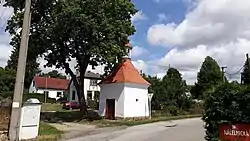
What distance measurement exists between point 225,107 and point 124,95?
22.7 metres

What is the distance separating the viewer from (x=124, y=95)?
3553cm

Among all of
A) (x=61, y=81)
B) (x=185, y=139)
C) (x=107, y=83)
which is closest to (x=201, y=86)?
(x=61, y=81)

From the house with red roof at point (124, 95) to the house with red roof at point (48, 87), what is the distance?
51.0 m

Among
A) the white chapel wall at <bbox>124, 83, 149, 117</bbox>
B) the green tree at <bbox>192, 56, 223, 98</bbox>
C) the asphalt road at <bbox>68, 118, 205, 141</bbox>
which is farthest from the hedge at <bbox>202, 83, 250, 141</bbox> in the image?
the green tree at <bbox>192, 56, 223, 98</bbox>

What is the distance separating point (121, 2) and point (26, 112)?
17268mm

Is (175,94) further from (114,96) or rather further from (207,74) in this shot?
(207,74)

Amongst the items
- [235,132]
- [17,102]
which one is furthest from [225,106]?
[17,102]

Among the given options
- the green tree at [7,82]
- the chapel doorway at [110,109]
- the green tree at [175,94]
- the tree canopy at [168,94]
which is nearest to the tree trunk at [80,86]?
the chapel doorway at [110,109]

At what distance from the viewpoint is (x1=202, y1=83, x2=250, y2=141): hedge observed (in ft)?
41.4

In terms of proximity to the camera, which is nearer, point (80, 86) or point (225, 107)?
point (225, 107)

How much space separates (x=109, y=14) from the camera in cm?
3130

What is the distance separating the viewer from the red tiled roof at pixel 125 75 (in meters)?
36.2

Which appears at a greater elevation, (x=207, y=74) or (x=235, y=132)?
(x=207, y=74)

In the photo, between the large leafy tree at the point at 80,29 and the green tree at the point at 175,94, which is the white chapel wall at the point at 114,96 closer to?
the large leafy tree at the point at 80,29
